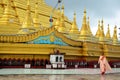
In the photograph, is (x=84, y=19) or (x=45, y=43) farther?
(x=84, y=19)

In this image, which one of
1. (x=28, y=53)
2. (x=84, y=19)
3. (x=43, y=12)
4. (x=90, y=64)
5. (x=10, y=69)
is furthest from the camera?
(x=43, y=12)

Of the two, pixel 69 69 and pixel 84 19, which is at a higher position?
pixel 84 19

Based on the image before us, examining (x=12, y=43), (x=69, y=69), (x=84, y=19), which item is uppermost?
(x=84, y=19)

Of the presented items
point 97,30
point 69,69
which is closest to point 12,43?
point 69,69

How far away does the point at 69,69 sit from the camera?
20516mm

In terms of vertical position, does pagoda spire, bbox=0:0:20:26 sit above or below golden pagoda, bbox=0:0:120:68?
above

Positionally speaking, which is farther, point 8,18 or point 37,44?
point 8,18

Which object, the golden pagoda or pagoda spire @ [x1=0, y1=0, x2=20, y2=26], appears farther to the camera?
pagoda spire @ [x1=0, y1=0, x2=20, y2=26]

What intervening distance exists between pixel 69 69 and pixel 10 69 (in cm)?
386

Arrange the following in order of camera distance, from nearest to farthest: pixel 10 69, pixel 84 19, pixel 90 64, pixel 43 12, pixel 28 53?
pixel 10 69
pixel 28 53
pixel 90 64
pixel 84 19
pixel 43 12

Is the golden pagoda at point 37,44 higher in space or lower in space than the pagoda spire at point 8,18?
lower

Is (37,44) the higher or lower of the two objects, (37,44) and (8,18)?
the lower

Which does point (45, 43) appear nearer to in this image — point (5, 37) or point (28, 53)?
point (28, 53)

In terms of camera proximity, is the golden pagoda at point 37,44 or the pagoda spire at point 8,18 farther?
the pagoda spire at point 8,18
